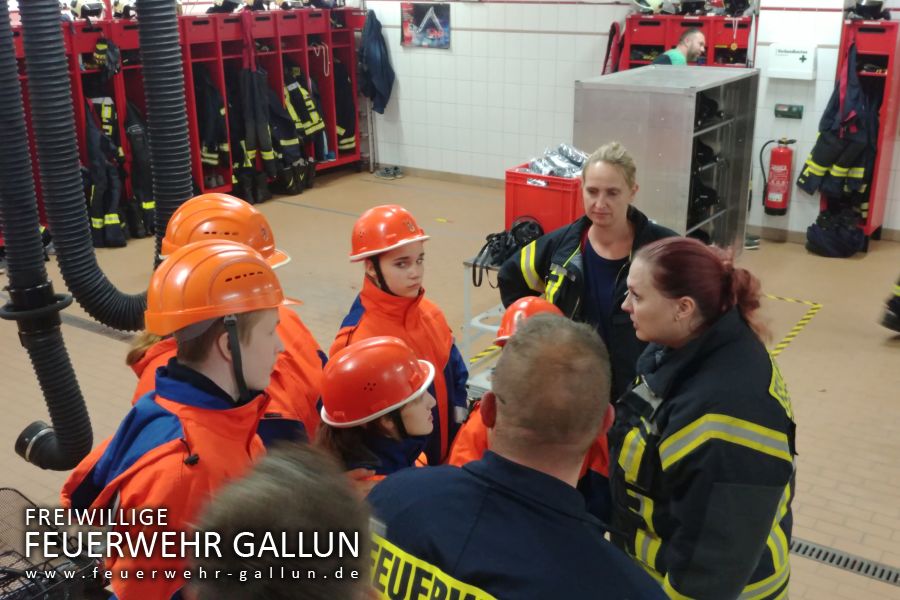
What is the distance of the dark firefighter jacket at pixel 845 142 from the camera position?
8.15 metres

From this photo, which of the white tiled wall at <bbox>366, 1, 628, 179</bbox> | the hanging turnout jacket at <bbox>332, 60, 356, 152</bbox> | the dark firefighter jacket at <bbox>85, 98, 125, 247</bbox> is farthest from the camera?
the hanging turnout jacket at <bbox>332, 60, 356, 152</bbox>

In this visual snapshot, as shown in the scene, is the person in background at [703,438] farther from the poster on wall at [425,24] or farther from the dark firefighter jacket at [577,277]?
the poster on wall at [425,24]

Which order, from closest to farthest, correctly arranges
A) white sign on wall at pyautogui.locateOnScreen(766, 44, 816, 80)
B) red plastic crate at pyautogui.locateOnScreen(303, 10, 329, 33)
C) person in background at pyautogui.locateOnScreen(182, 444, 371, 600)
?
person in background at pyautogui.locateOnScreen(182, 444, 371, 600)
white sign on wall at pyautogui.locateOnScreen(766, 44, 816, 80)
red plastic crate at pyautogui.locateOnScreen(303, 10, 329, 33)

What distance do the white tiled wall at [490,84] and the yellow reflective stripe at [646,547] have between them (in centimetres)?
858

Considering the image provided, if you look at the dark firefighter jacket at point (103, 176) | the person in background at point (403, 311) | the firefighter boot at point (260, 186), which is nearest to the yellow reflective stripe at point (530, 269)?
the person in background at point (403, 311)

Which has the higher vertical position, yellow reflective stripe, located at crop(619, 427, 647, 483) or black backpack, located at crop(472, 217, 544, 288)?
yellow reflective stripe, located at crop(619, 427, 647, 483)

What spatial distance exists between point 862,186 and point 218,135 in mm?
7275

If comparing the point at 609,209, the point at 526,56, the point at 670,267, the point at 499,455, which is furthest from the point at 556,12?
the point at 499,455

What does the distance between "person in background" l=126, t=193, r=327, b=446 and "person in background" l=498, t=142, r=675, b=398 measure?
109 cm

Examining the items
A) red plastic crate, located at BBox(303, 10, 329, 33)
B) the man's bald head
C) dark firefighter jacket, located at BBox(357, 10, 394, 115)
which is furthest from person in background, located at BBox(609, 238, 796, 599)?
dark firefighter jacket, located at BBox(357, 10, 394, 115)

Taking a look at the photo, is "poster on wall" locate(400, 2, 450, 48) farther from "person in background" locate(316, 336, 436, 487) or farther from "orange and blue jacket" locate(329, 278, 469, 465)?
"person in background" locate(316, 336, 436, 487)

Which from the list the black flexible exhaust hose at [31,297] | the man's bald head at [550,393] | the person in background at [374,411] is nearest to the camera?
the man's bald head at [550,393]

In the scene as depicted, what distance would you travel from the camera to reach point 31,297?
3.14 m

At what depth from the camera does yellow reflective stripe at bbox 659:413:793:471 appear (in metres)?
2.15
